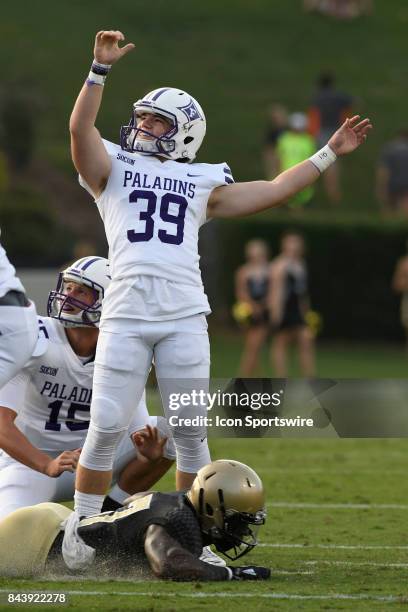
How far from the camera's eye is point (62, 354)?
266 inches

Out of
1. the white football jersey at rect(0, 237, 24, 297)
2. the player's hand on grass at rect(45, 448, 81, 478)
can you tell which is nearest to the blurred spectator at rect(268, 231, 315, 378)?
the player's hand on grass at rect(45, 448, 81, 478)

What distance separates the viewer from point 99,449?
6.15 metres

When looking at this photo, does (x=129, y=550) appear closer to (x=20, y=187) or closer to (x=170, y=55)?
(x=20, y=187)

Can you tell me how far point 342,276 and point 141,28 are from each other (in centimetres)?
1881

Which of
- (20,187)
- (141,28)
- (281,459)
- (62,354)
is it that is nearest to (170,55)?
(141,28)

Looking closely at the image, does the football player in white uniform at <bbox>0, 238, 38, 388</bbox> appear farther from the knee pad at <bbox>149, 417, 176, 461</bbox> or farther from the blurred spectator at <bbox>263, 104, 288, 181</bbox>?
the blurred spectator at <bbox>263, 104, 288, 181</bbox>

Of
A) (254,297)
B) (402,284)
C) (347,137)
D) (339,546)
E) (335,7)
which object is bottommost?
(339,546)

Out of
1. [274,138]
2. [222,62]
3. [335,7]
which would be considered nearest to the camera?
[274,138]

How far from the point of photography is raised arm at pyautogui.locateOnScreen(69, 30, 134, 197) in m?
6.16

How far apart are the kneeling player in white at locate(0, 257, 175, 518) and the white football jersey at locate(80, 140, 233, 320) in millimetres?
509

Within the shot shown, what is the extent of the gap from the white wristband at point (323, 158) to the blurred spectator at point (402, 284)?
12.9 metres

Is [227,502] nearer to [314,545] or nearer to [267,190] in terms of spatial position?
[314,545]

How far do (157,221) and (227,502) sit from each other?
126 centimetres

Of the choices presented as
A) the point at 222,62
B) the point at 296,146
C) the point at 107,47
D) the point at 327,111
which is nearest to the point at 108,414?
the point at 107,47
